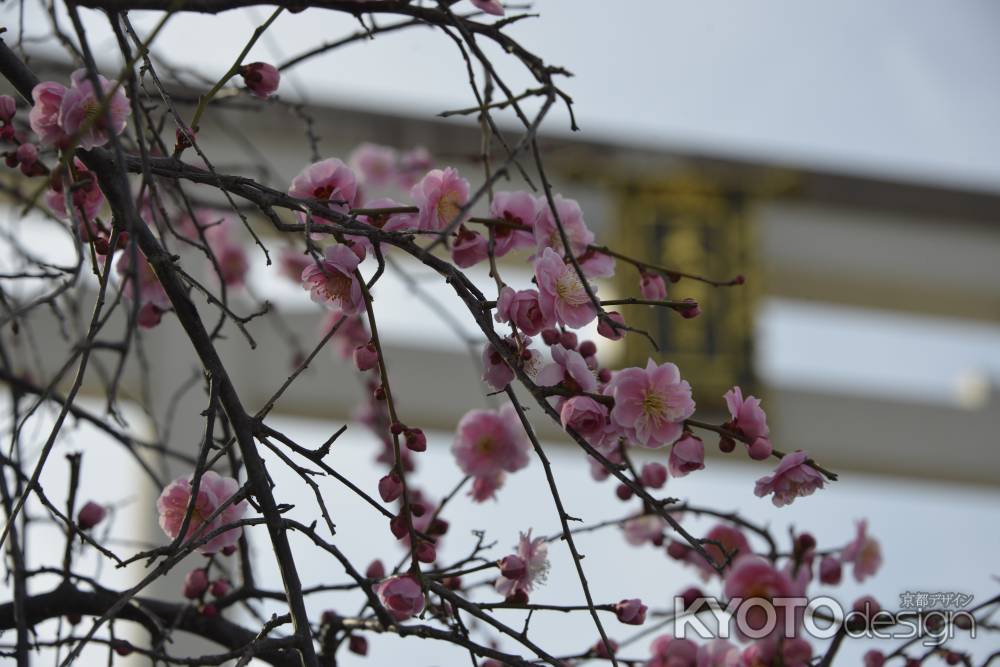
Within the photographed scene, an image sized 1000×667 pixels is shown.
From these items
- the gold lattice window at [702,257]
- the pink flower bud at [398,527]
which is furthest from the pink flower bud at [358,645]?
the gold lattice window at [702,257]

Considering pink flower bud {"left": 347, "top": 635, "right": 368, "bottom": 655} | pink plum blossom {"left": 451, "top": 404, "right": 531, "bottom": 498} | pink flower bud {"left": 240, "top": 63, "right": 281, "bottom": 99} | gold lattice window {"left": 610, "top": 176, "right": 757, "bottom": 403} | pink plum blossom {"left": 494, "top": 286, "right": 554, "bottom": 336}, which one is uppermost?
pink flower bud {"left": 240, "top": 63, "right": 281, "bottom": 99}

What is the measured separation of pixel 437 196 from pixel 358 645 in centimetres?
39

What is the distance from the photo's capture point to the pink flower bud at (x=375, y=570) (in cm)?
104

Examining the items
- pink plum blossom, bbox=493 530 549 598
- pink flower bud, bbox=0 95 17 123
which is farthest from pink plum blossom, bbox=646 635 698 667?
pink flower bud, bbox=0 95 17 123

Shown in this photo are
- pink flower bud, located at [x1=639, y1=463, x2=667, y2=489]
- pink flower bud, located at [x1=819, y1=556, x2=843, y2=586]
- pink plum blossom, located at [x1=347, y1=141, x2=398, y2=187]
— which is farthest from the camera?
pink plum blossom, located at [x1=347, y1=141, x2=398, y2=187]

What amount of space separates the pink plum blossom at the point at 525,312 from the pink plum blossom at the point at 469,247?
0.07 metres

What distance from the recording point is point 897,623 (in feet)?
3.43

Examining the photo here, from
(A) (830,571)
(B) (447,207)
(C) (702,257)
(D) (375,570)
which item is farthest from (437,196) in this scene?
(C) (702,257)

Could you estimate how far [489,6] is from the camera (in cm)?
86

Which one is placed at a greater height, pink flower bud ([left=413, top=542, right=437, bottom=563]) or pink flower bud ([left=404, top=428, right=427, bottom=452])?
pink flower bud ([left=404, top=428, right=427, bottom=452])

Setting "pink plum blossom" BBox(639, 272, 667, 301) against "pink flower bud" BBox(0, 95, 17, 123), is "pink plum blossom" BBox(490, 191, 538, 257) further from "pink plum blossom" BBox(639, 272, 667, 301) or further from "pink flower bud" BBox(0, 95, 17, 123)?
"pink flower bud" BBox(0, 95, 17, 123)

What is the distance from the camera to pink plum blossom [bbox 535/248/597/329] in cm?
79

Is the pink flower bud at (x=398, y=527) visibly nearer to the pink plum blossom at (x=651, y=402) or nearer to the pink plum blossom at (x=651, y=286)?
the pink plum blossom at (x=651, y=402)

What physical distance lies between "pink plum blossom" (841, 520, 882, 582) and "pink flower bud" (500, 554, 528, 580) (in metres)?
0.55
